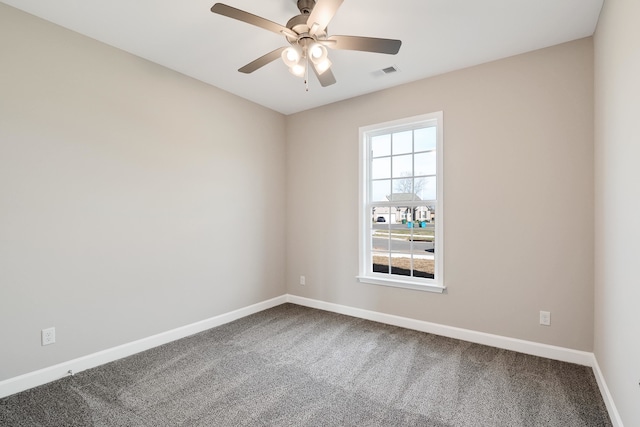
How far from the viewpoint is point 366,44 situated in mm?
2010

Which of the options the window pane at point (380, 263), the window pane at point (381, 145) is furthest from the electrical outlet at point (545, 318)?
the window pane at point (381, 145)

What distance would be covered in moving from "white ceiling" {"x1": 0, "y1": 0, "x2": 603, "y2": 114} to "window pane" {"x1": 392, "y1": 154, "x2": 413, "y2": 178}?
0.88 metres

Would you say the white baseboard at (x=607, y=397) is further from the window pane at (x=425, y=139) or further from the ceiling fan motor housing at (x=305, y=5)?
the ceiling fan motor housing at (x=305, y=5)

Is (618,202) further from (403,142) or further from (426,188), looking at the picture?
(403,142)

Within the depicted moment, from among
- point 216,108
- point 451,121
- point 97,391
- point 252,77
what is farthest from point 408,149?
point 97,391

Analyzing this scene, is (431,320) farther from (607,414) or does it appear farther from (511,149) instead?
(511,149)

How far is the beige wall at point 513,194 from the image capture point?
2588 mm

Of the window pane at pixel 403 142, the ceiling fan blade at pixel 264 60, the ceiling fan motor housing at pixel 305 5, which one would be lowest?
the window pane at pixel 403 142

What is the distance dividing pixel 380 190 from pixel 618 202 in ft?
7.25

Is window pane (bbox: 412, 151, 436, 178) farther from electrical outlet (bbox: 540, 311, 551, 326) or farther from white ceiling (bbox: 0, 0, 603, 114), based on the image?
electrical outlet (bbox: 540, 311, 551, 326)

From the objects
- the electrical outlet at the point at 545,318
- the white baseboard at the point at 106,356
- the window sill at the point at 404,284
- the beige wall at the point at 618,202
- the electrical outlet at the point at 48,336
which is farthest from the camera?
the window sill at the point at 404,284

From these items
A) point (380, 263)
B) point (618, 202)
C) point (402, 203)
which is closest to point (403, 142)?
point (402, 203)

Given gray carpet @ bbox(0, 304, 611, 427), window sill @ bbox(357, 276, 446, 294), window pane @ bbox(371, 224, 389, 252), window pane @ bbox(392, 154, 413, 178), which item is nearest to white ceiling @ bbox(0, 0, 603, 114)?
window pane @ bbox(392, 154, 413, 178)

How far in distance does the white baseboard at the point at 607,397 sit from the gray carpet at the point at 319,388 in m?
0.04
